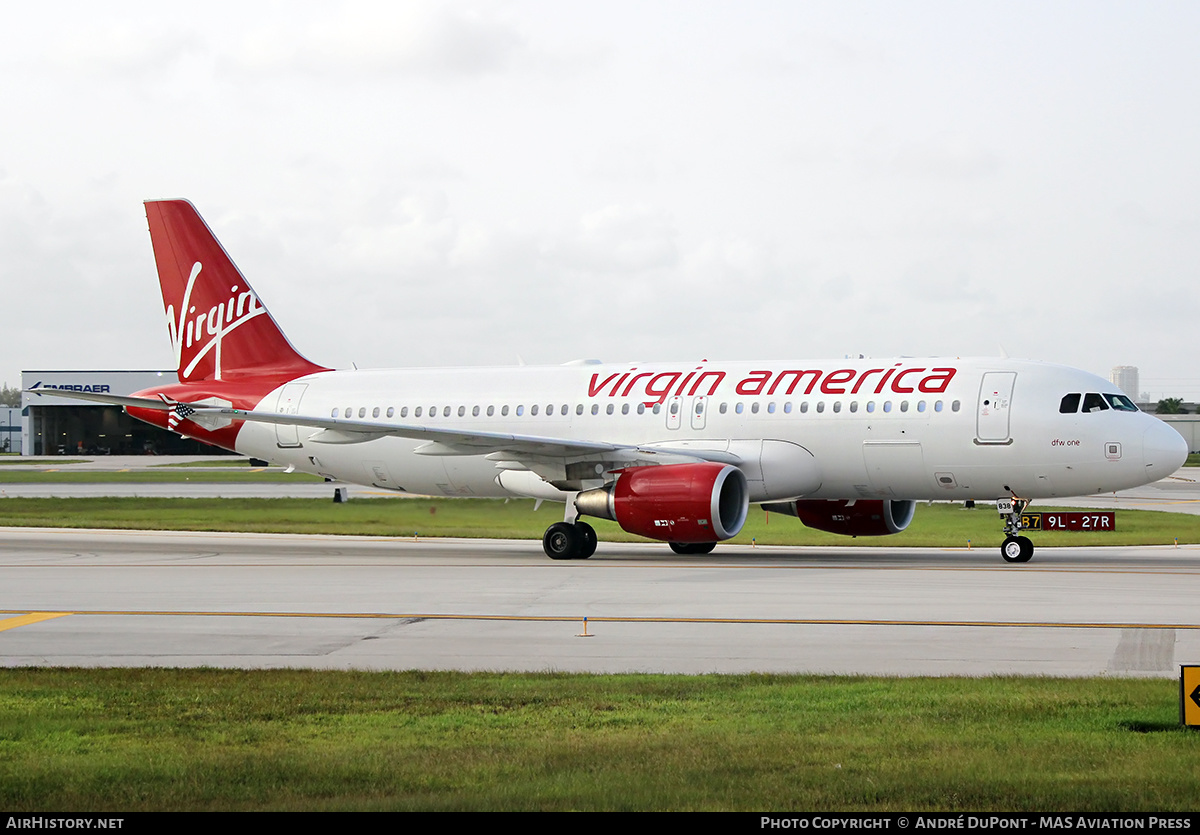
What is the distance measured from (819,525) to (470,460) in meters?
7.80

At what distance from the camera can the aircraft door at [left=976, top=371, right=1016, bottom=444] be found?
2555 cm

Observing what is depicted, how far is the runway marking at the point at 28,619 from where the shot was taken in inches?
632

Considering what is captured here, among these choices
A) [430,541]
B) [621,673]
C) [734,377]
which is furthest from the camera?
[430,541]

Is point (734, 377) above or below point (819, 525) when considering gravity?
above

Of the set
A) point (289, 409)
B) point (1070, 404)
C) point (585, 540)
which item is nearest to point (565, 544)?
point (585, 540)

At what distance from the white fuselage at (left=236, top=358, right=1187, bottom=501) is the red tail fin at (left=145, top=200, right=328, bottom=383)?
209 cm

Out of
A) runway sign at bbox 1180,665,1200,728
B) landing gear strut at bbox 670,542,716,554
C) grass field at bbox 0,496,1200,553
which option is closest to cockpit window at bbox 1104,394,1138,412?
grass field at bbox 0,496,1200,553

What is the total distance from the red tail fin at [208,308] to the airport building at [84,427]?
244ft

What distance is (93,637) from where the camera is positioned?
1507 cm

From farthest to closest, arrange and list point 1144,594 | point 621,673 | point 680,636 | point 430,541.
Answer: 1. point 430,541
2. point 1144,594
3. point 680,636
4. point 621,673

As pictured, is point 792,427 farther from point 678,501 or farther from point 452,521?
point 452,521
